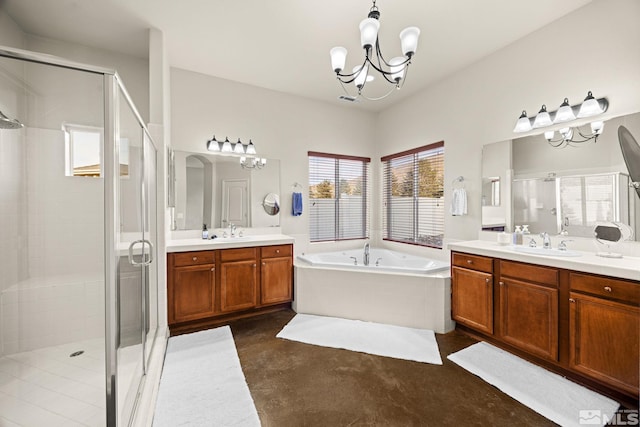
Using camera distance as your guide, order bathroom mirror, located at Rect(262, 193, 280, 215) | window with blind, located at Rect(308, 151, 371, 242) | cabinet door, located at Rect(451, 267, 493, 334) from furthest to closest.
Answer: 1. window with blind, located at Rect(308, 151, 371, 242)
2. bathroom mirror, located at Rect(262, 193, 280, 215)
3. cabinet door, located at Rect(451, 267, 493, 334)

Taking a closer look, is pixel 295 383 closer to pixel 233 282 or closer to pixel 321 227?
pixel 233 282

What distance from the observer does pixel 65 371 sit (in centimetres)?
195

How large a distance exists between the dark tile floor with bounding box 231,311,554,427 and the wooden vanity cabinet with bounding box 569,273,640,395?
1.87 ft

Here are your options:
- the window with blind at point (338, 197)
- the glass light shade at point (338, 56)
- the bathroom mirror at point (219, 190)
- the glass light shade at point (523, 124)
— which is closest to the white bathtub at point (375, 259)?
the window with blind at point (338, 197)

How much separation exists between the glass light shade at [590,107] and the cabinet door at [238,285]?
11.2ft

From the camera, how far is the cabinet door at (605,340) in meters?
1.63

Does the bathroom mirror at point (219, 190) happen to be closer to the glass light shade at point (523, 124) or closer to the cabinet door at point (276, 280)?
the cabinet door at point (276, 280)

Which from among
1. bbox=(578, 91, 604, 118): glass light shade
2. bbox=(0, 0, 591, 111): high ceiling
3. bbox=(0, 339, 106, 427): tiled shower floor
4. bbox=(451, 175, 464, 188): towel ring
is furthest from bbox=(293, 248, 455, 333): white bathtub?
bbox=(0, 0, 591, 111): high ceiling

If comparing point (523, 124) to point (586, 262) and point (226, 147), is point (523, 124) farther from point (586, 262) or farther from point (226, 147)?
point (226, 147)

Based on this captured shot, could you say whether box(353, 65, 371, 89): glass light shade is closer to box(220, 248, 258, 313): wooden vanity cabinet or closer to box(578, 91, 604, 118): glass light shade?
box(578, 91, 604, 118): glass light shade

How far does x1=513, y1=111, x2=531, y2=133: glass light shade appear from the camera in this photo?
8.49 feet

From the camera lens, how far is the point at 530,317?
7.04 feet

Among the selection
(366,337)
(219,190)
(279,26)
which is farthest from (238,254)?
(279,26)

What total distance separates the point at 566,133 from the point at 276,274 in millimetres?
3204
